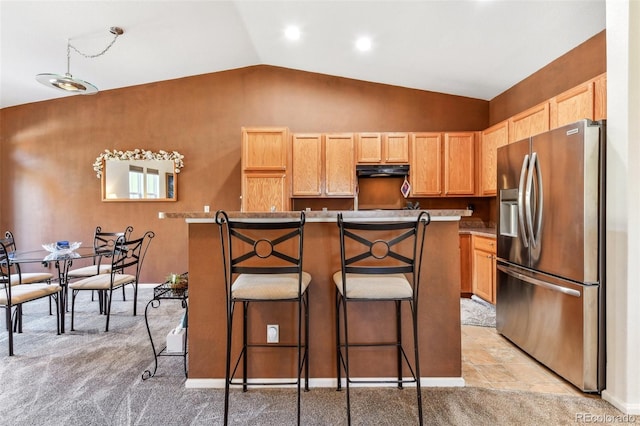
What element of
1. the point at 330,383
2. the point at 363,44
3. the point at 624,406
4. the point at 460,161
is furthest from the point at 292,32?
the point at 624,406

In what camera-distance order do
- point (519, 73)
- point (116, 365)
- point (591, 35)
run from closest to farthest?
point (116, 365)
point (591, 35)
point (519, 73)

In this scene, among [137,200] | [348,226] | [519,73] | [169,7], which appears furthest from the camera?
[137,200]

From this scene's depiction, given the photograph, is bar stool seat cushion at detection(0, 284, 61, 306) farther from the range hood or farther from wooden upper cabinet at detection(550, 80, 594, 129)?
wooden upper cabinet at detection(550, 80, 594, 129)

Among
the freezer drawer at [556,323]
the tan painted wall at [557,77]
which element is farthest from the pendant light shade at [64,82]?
the tan painted wall at [557,77]

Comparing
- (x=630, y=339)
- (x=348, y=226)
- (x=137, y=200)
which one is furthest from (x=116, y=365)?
(x=630, y=339)

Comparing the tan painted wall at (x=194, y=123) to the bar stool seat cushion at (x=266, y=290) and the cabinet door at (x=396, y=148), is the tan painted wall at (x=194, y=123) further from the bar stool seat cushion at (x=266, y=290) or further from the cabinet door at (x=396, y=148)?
the bar stool seat cushion at (x=266, y=290)

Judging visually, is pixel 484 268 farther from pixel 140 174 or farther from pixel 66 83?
pixel 140 174

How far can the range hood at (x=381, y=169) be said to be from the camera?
443cm

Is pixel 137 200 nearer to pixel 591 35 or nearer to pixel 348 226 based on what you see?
pixel 348 226

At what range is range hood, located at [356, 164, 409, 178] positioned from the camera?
4430 mm

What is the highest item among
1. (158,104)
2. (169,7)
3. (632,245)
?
(169,7)

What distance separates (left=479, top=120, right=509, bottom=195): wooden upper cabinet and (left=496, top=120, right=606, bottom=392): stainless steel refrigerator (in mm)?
1542

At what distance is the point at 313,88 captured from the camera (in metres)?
4.80

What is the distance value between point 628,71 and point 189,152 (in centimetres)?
490
